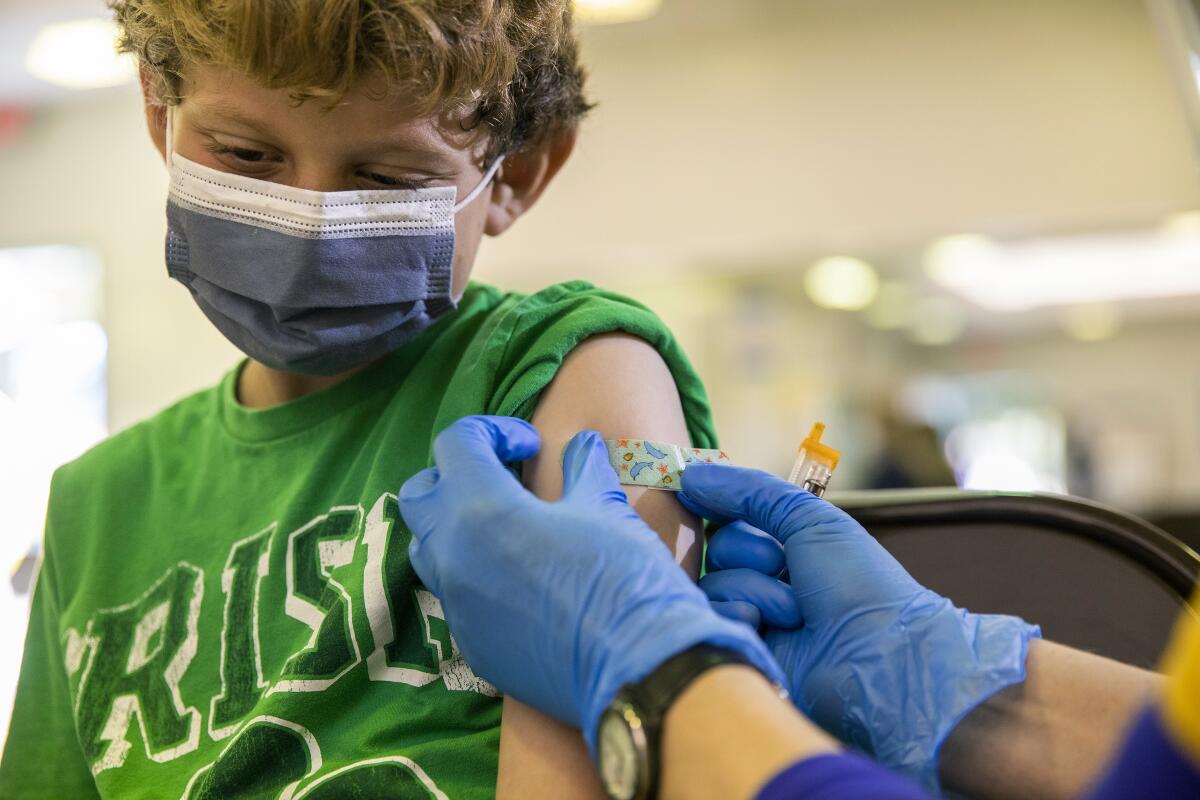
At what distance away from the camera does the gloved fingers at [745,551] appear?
3.31ft

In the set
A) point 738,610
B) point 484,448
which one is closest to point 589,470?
point 484,448

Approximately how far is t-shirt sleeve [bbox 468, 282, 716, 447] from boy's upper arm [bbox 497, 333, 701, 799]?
0.01 meters

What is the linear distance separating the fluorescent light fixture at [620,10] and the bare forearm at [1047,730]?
14.7 feet

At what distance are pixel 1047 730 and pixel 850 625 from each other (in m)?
0.18

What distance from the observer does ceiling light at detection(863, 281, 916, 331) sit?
241 inches

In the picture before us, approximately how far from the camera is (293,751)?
965 millimetres

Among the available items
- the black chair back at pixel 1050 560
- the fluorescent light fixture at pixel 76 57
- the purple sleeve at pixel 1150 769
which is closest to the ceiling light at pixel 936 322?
the fluorescent light fixture at pixel 76 57

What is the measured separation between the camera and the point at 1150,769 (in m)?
0.52

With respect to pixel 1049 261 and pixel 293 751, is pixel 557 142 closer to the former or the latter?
pixel 293 751

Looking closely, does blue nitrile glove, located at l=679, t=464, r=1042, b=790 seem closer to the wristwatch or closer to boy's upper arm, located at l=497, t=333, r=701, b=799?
boy's upper arm, located at l=497, t=333, r=701, b=799

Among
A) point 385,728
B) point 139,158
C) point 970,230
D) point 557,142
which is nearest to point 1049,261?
point 970,230

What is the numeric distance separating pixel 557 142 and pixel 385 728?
2.27 ft

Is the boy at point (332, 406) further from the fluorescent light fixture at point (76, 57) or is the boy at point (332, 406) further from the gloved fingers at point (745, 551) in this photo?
the fluorescent light fixture at point (76, 57)

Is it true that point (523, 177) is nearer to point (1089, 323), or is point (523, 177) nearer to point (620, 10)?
point (620, 10)
